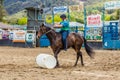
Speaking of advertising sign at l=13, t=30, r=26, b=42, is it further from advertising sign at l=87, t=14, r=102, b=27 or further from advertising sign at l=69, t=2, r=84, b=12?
advertising sign at l=87, t=14, r=102, b=27

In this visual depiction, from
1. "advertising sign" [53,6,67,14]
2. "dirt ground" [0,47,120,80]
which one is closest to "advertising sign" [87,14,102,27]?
"advertising sign" [53,6,67,14]

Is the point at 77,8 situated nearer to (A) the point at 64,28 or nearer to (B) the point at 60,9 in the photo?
(B) the point at 60,9

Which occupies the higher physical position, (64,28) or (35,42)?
(64,28)

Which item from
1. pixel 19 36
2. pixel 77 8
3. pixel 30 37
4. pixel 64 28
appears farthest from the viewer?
pixel 77 8

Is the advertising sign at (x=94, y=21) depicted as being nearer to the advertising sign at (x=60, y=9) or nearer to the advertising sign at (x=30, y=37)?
the advertising sign at (x=60, y=9)

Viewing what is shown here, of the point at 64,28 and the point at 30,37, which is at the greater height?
the point at 64,28

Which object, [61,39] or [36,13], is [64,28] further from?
[36,13]

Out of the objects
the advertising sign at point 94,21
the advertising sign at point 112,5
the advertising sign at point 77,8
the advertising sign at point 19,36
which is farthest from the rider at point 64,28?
the advertising sign at point 77,8

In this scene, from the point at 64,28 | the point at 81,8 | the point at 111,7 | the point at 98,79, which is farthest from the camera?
the point at 81,8

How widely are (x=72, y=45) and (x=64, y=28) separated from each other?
1.08 m

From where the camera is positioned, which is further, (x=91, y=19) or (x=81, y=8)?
(x=81, y=8)

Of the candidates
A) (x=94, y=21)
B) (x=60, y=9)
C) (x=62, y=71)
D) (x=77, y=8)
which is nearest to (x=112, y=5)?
(x=94, y=21)

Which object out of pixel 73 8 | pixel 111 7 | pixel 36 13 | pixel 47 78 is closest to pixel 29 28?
pixel 36 13

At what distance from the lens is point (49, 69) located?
574 inches
